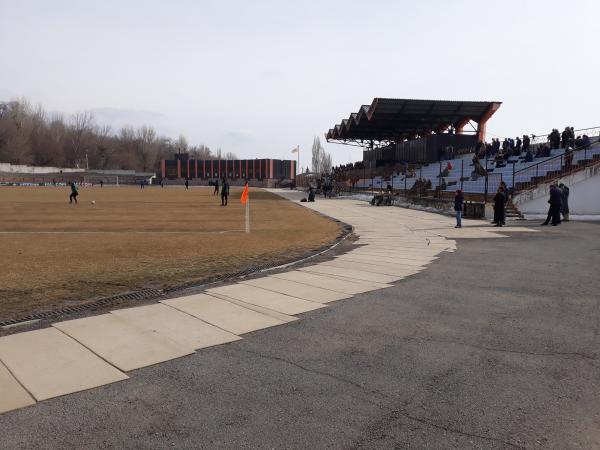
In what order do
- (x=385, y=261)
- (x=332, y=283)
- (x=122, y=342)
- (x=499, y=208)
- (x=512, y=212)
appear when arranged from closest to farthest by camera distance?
(x=122, y=342) → (x=332, y=283) → (x=385, y=261) → (x=499, y=208) → (x=512, y=212)

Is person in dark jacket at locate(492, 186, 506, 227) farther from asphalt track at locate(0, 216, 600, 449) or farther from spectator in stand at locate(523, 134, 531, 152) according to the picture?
spectator in stand at locate(523, 134, 531, 152)

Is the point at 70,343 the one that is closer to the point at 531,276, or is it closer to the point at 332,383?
the point at 332,383

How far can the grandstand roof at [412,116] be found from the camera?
47662 mm

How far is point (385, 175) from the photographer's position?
53.5m

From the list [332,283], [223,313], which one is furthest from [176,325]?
[332,283]

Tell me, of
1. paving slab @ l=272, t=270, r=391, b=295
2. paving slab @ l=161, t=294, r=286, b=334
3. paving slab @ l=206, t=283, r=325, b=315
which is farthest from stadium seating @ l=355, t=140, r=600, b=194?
paving slab @ l=161, t=294, r=286, b=334

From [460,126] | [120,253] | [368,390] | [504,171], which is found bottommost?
[368,390]

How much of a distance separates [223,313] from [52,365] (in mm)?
2153

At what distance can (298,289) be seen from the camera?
7277 mm

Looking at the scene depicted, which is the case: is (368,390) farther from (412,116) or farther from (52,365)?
(412,116)

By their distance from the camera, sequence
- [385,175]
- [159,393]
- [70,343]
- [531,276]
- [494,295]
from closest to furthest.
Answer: [159,393], [70,343], [494,295], [531,276], [385,175]

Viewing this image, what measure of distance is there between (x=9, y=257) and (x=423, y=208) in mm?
24885

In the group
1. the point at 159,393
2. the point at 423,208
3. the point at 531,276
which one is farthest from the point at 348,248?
the point at 423,208

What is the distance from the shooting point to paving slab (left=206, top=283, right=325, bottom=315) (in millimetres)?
6211
